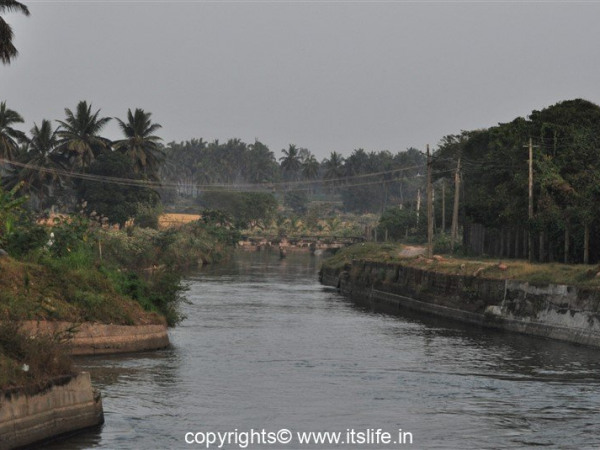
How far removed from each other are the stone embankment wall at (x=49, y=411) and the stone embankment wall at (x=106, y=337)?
9122 millimetres

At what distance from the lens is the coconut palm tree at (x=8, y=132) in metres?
108

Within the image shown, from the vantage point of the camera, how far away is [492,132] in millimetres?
87750

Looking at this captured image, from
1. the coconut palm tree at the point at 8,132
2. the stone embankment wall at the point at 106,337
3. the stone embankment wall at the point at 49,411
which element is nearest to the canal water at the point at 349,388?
the stone embankment wall at the point at 49,411

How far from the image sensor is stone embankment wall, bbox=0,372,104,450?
→ 19.6 meters

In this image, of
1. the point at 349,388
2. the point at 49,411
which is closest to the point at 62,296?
the point at 349,388

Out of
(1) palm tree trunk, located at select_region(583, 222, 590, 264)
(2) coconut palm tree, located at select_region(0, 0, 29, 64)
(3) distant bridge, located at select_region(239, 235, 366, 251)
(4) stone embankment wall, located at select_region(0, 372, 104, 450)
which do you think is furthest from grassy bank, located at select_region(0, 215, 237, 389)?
(3) distant bridge, located at select_region(239, 235, 366, 251)

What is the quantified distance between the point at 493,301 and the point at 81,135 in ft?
279

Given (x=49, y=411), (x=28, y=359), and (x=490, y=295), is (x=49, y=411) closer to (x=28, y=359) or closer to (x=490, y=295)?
(x=28, y=359)

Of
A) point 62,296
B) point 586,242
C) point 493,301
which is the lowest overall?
point 493,301

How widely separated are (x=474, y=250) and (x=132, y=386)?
6255cm

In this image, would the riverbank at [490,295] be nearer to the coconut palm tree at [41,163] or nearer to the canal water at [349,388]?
the canal water at [349,388]

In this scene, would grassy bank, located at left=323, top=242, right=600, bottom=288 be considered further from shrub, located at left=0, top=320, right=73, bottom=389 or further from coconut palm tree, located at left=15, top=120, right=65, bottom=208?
coconut palm tree, located at left=15, top=120, right=65, bottom=208

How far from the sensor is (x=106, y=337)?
34.2m

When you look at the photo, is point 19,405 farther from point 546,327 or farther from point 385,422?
point 546,327
